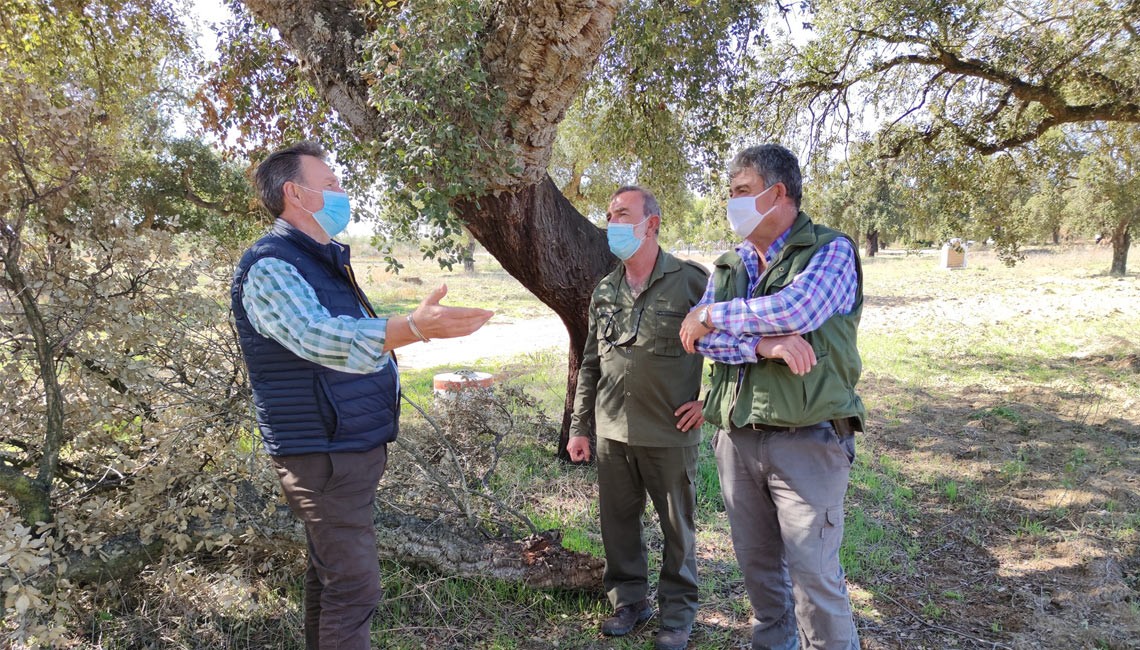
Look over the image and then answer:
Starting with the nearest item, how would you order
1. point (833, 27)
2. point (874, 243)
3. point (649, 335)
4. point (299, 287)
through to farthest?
point (299, 287) < point (649, 335) < point (833, 27) < point (874, 243)

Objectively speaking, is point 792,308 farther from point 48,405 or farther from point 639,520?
point 48,405

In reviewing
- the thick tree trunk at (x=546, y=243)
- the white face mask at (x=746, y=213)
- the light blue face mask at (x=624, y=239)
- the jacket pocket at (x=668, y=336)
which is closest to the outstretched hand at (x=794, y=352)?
the white face mask at (x=746, y=213)

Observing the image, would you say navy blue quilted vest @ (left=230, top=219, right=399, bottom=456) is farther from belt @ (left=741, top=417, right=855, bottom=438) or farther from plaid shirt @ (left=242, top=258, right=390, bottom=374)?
belt @ (left=741, top=417, right=855, bottom=438)

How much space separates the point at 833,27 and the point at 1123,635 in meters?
6.86

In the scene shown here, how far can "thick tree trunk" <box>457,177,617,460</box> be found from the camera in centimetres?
458

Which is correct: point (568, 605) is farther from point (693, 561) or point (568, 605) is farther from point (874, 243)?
point (874, 243)

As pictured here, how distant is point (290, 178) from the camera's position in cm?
234

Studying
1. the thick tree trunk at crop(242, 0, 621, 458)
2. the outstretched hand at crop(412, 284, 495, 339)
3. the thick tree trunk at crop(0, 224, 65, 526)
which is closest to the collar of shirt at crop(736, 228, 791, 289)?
the outstretched hand at crop(412, 284, 495, 339)

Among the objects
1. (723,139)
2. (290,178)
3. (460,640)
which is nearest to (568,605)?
(460,640)

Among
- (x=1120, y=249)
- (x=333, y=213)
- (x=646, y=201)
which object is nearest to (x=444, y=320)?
(x=333, y=213)

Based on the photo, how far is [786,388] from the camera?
2385 millimetres

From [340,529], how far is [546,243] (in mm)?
2978

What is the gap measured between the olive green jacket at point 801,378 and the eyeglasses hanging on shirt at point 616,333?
2.00 feet

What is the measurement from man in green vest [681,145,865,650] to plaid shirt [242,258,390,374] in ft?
4.15
